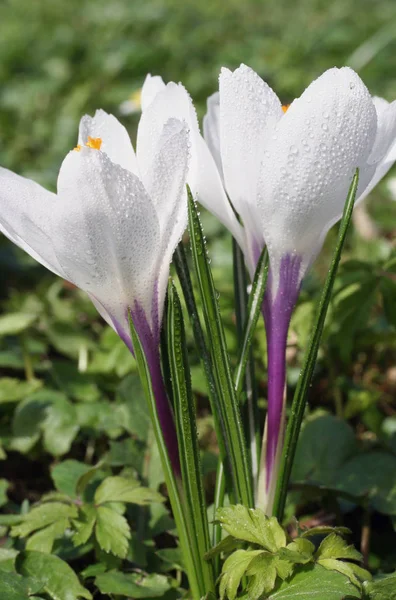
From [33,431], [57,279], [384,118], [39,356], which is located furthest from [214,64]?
[384,118]

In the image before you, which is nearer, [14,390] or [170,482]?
[170,482]

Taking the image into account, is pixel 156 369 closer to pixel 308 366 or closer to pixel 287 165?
pixel 308 366

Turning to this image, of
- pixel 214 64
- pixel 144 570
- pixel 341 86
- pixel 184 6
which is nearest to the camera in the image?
pixel 341 86

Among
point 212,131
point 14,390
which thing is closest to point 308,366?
point 212,131

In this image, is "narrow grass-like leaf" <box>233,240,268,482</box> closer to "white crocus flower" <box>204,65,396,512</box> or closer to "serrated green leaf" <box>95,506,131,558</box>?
"white crocus flower" <box>204,65,396,512</box>

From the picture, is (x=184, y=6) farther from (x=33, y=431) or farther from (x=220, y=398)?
(x=220, y=398)

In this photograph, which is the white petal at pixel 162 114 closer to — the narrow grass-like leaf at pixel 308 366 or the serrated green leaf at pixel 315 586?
the narrow grass-like leaf at pixel 308 366

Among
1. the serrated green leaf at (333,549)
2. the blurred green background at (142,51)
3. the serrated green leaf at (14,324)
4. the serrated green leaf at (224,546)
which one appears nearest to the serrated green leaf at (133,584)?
the serrated green leaf at (224,546)
